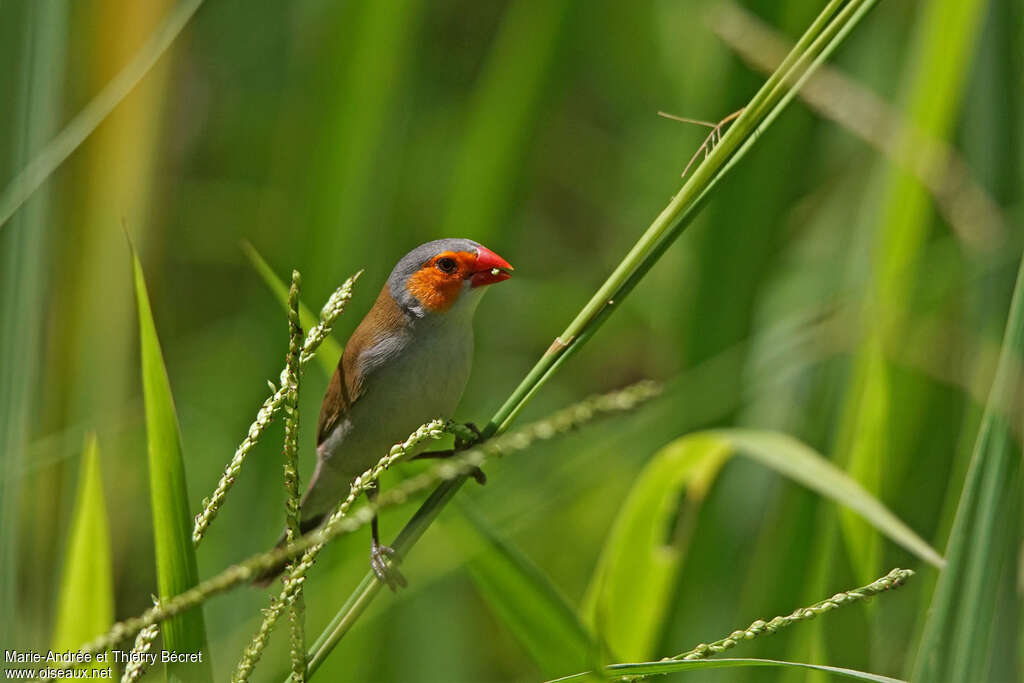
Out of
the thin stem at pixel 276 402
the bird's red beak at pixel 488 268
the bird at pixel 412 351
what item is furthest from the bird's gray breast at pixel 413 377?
the thin stem at pixel 276 402

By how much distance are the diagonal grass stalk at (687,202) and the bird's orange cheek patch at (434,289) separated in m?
0.38

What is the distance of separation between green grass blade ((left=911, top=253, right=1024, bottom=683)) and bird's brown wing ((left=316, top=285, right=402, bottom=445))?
1054 mm

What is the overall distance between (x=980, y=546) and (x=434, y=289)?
989mm

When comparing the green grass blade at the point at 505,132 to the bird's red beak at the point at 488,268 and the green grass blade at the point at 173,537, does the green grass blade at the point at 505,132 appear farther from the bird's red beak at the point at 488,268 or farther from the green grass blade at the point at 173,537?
the green grass blade at the point at 173,537

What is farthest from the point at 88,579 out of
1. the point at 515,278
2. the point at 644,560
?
the point at 515,278

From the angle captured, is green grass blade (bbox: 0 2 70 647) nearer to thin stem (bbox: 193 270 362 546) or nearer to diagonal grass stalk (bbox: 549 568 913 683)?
thin stem (bbox: 193 270 362 546)

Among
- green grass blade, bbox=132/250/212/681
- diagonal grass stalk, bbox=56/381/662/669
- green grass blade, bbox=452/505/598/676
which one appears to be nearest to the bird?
green grass blade, bbox=452/505/598/676

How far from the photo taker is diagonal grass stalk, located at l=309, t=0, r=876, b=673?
148 cm

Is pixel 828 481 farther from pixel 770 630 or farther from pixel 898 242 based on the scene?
pixel 898 242

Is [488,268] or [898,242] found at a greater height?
[898,242]

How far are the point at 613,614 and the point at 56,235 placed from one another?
6.38ft

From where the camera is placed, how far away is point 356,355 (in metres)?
2.11

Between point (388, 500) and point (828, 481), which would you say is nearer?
point (388, 500)

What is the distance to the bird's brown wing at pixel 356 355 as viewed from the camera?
2041 millimetres
